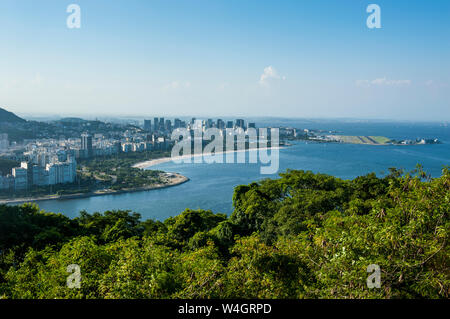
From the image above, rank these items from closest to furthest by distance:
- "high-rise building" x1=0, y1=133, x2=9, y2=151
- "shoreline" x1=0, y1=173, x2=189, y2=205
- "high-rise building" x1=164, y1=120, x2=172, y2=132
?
"shoreline" x1=0, y1=173, x2=189, y2=205 → "high-rise building" x1=0, y1=133, x2=9, y2=151 → "high-rise building" x1=164, y1=120, x2=172, y2=132

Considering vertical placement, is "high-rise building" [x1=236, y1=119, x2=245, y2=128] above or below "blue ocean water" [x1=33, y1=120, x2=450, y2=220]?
above

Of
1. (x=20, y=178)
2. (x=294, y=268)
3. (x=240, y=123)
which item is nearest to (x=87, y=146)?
(x=20, y=178)

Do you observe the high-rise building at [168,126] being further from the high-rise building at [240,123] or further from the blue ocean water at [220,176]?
the blue ocean water at [220,176]

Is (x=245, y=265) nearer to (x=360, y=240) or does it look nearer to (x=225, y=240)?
(x=360, y=240)

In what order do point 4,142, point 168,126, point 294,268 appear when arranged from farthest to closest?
1. point 168,126
2. point 4,142
3. point 294,268

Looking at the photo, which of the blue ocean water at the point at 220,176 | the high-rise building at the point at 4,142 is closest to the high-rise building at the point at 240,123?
the blue ocean water at the point at 220,176

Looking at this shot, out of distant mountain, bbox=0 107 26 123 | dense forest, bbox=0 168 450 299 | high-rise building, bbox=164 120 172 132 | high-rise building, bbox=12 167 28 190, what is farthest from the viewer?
high-rise building, bbox=164 120 172 132

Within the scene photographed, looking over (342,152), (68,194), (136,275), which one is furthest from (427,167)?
(136,275)

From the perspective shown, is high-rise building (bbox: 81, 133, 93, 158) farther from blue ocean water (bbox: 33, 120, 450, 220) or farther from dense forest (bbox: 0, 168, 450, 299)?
dense forest (bbox: 0, 168, 450, 299)

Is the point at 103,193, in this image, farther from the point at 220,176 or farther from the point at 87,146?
the point at 87,146

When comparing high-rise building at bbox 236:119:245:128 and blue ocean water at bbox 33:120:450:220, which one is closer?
blue ocean water at bbox 33:120:450:220

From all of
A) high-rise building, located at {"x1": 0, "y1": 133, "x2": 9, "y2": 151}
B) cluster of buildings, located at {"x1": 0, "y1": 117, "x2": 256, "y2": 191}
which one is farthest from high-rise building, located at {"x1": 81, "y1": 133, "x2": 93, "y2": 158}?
high-rise building, located at {"x1": 0, "y1": 133, "x2": 9, "y2": 151}
